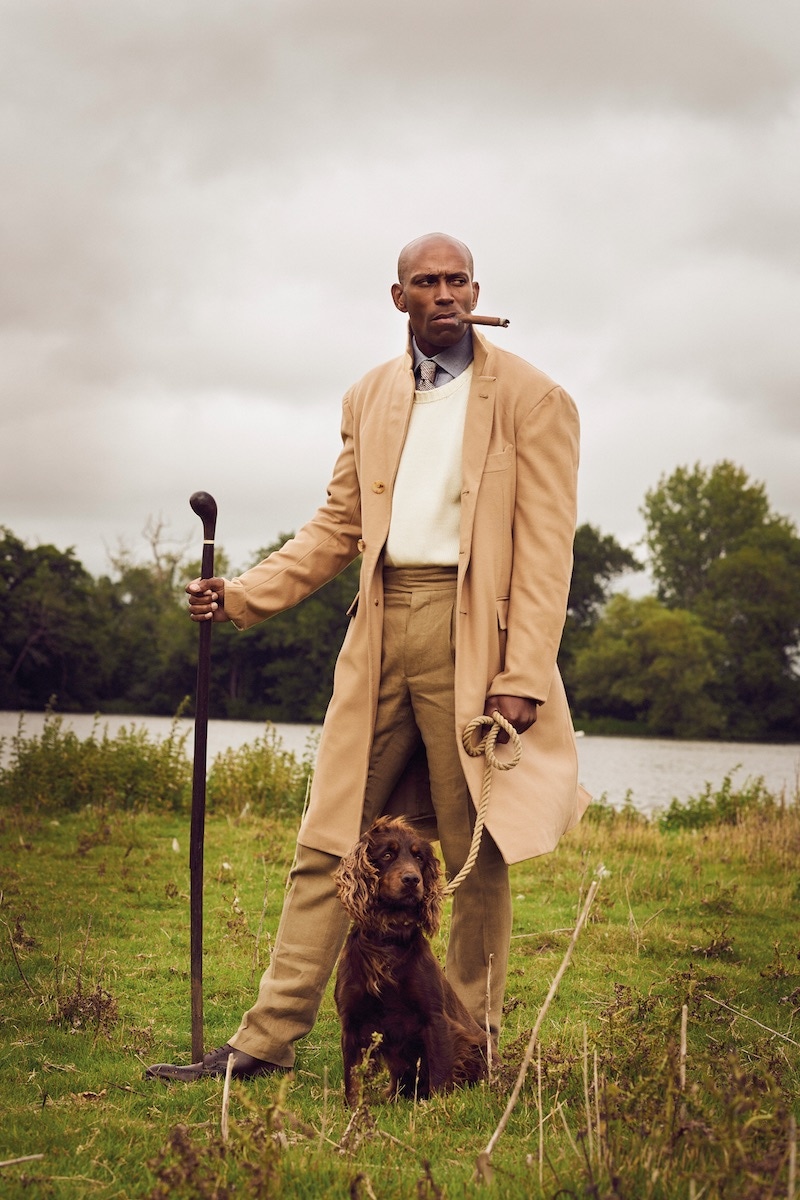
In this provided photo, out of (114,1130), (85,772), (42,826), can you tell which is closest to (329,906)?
(114,1130)

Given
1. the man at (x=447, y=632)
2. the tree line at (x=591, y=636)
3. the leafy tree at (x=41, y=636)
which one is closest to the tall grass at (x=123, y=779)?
the man at (x=447, y=632)

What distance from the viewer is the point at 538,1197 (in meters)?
2.57

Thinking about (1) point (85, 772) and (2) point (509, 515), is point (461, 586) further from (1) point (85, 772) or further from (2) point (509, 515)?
(1) point (85, 772)

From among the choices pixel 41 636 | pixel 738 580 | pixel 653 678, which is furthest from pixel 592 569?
pixel 41 636

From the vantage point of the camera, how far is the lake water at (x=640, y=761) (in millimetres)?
17844

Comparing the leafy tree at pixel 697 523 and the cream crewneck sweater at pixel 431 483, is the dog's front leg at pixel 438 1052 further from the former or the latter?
the leafy tree at pixel 697 523

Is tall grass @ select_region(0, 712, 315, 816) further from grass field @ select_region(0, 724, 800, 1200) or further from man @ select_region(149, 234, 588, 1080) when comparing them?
man @ select_region(149, 234, 588, 1080)

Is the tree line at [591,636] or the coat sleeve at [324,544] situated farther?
the tree line at [591,636]

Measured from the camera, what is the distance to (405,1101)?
3596 millimetres

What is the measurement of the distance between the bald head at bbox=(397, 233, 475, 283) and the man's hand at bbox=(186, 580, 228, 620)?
1225 mm

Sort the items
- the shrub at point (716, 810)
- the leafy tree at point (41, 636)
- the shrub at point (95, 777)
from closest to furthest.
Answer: the shrub at point (95, 777) < the shrub at point (716, 810) < the leafy tree at point (41, 636)

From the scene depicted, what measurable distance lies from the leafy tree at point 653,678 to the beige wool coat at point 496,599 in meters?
38.6

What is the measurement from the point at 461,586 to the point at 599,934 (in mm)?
3332

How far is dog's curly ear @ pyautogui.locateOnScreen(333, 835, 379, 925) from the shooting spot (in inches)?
145
